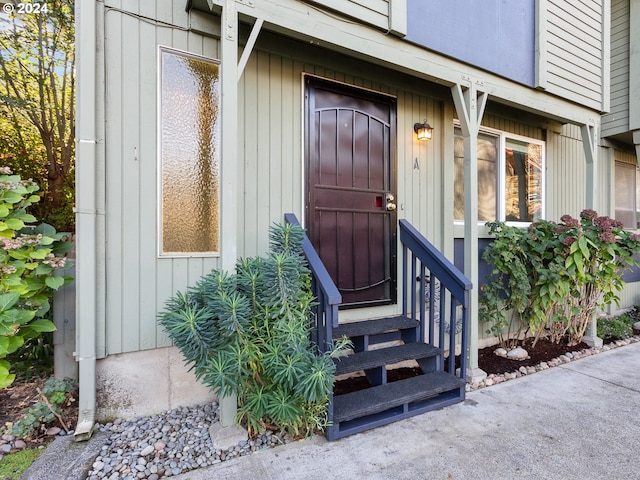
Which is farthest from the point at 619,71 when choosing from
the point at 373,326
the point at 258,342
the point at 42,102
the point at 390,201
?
the point at 42,102

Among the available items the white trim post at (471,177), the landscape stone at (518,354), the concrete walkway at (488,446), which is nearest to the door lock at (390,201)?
the white trim post at (471,177)

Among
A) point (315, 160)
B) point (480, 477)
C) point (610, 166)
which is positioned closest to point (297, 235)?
point (315, 160)

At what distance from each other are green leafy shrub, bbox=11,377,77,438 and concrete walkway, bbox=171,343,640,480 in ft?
3.17

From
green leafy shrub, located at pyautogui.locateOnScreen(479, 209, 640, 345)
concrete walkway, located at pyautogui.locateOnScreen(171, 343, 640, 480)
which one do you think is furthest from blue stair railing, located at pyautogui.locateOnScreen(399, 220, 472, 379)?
green leafy shrub, located at pyautogui.locateOnScreen(479, 209, 640, 345)

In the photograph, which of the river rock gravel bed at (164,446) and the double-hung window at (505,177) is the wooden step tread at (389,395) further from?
the double-hung window at (505,177)

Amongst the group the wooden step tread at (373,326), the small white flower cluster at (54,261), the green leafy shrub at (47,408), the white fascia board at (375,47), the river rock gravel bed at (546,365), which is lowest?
the river rock gravel bed at (546,365)

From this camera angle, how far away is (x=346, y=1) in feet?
7.42

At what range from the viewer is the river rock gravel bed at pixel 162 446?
168 cm

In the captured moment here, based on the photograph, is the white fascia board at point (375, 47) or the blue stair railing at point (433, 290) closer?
the white fascia board at point (375, 47)

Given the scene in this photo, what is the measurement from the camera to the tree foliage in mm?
2678

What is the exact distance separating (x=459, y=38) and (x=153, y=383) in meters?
3.51

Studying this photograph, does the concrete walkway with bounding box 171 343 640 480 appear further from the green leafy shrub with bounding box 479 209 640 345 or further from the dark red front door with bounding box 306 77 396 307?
the dark red front door with bounding box 306 77 396 307

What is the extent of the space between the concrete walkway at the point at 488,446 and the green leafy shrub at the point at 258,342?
223mm

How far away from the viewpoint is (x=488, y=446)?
1.88m
